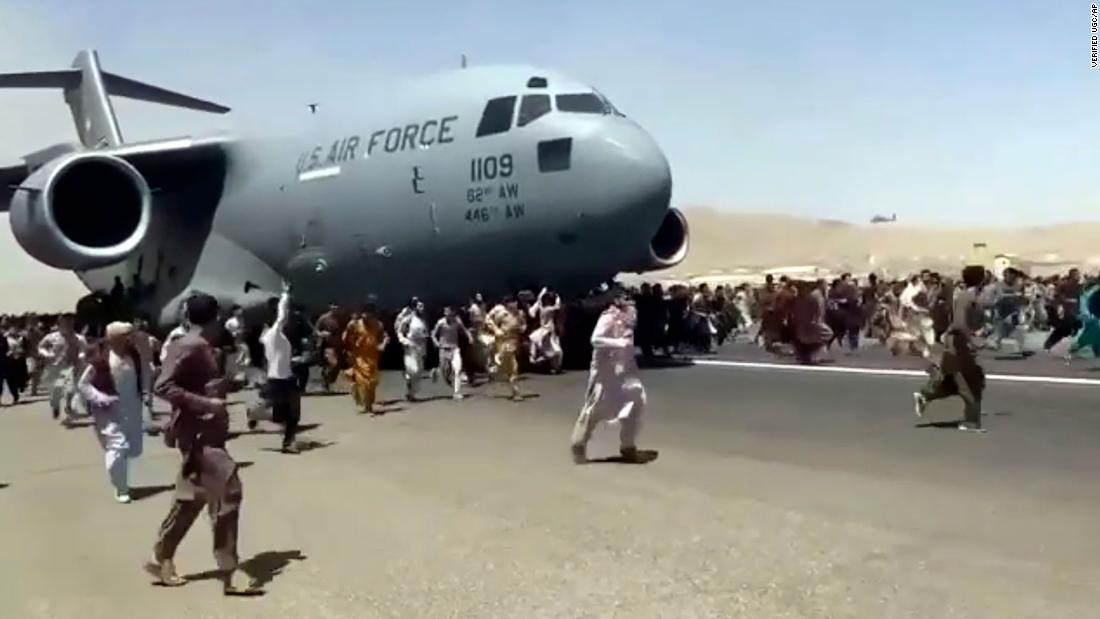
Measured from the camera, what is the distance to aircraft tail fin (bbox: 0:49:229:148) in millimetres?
24969

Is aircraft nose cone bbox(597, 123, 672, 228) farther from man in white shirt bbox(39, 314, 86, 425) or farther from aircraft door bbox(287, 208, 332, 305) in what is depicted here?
man in white shirt bbox(39, 314, 86, 425)

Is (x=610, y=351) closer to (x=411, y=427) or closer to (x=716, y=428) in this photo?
(x=716, y=428)

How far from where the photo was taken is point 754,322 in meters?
36.4

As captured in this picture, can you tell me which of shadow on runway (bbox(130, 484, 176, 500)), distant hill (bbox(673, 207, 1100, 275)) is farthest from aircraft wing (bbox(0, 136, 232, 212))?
distant hill (bbox(673, 207, 1100, 275))

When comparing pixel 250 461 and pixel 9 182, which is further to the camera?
pixel 9 182

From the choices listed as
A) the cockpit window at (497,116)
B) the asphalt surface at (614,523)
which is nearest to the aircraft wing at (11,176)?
A: the cockpit window at (497,116)

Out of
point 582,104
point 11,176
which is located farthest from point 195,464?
point 11,176

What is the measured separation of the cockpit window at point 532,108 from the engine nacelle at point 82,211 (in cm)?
674

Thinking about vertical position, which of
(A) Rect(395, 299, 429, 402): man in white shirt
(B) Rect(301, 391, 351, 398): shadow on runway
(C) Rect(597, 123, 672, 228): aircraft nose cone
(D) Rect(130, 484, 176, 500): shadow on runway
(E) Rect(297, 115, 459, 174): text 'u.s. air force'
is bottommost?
(B) Rect(301, 391, 351, 398): shadow on runway

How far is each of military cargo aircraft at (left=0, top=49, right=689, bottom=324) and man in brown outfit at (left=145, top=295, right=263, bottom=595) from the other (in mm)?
9191

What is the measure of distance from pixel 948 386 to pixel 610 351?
3575 mm

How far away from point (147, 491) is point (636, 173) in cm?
783

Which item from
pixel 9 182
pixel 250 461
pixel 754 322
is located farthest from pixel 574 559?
pixel 754 322

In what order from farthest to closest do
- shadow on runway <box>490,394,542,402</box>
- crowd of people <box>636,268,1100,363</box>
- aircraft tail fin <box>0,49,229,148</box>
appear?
aircraft tail fin <box>0,49,229,148</box>
crowd of people <box>636,268,1100,363</box>
shadow on runway <box>490,394,542,402</box>
